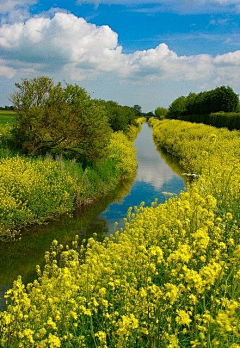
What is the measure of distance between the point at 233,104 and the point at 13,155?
29.8 meters

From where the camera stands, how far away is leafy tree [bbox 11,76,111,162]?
1369 centimetres

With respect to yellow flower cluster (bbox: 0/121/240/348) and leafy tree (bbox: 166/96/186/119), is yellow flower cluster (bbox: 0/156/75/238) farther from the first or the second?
leafy tree (bbox: 166/96/186/119)

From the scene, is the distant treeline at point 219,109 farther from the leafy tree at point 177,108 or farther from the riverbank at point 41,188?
the riverbank at point 41,188

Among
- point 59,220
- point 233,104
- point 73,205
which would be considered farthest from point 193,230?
point 233,104

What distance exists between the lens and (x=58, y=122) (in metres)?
13.9

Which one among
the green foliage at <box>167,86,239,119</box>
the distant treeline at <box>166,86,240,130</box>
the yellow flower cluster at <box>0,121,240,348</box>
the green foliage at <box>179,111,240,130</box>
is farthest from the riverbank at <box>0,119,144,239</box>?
the green foliage at <box>167,86,239,119</box>

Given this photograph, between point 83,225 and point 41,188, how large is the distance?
63.3 inches

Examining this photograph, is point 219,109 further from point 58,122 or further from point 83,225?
point 83,225

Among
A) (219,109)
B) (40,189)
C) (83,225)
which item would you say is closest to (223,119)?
A: (219,109)

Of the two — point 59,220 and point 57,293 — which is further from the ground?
point 57,293

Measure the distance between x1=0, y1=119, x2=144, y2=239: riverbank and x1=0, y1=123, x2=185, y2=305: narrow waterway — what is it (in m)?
0.34

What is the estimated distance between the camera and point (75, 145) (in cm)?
1516

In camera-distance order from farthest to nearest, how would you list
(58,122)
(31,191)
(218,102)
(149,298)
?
(218,102)
(58,122)
(31,191)
(149,298)

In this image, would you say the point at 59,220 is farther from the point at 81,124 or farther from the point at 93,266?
the point at 93,266
